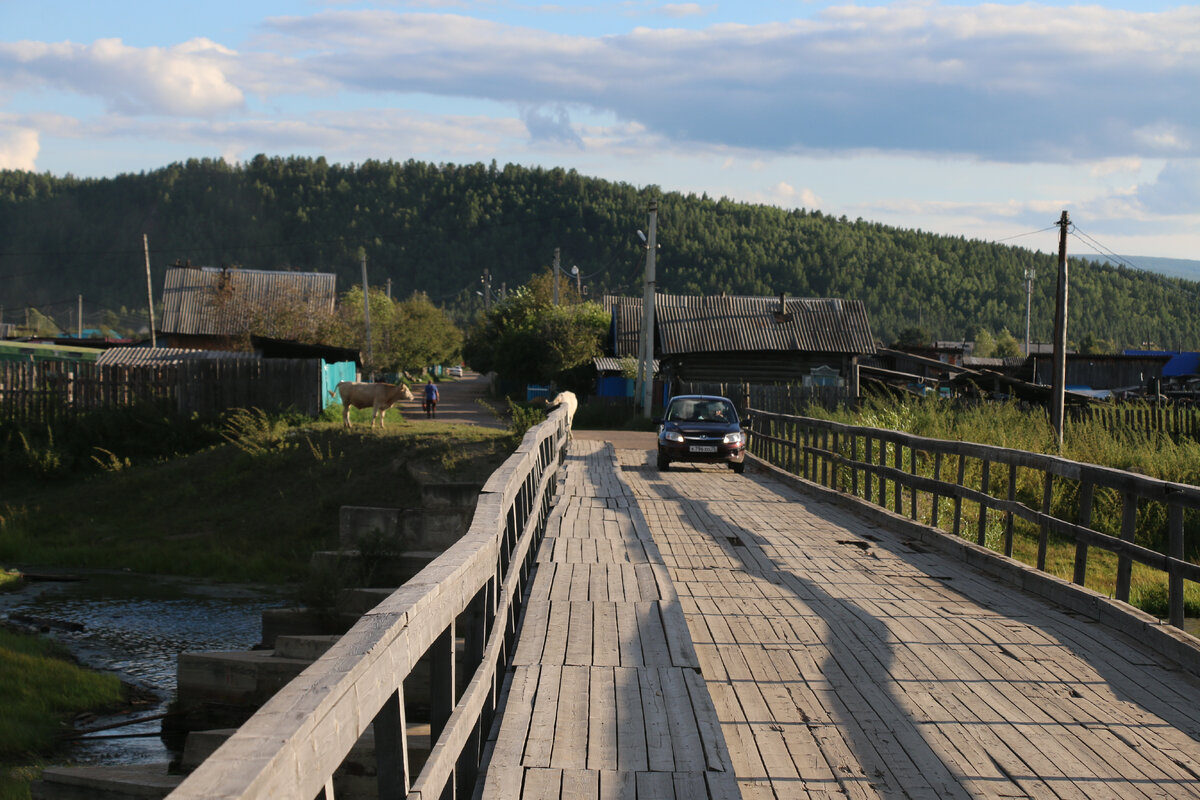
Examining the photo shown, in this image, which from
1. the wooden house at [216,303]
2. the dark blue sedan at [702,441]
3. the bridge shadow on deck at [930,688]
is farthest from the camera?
the wooden house at [216,303]

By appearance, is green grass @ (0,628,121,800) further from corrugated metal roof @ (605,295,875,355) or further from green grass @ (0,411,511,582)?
corrugated metal roof @ (605,295,875,355)

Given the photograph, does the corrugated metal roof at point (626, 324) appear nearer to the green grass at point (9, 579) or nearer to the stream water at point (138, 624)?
the stream water at point (138, 624)

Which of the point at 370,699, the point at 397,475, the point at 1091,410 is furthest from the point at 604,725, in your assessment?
the point at 1091,410

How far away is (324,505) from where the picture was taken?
73.1 feet

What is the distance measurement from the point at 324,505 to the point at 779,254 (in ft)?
435

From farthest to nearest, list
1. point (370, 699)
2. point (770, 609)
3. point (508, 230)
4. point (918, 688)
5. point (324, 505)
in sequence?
point (508, 230), point (324, 505), point (770, 609), point (918, 688), point (370, 699)

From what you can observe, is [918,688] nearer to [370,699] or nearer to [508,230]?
[370,699]

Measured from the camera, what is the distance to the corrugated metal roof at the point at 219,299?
5181 centimetres

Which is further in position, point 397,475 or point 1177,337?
point 1177,337

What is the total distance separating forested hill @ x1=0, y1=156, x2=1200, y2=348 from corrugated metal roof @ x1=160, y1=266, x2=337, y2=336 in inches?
3252

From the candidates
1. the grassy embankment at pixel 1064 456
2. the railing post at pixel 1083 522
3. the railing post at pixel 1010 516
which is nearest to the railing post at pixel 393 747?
the railing post at pixel 1083 522

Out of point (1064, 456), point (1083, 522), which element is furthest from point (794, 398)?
point (1083, 522)

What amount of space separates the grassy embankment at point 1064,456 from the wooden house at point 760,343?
24.1 meters

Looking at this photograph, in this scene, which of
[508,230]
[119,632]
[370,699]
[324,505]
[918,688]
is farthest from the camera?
[508,230]
